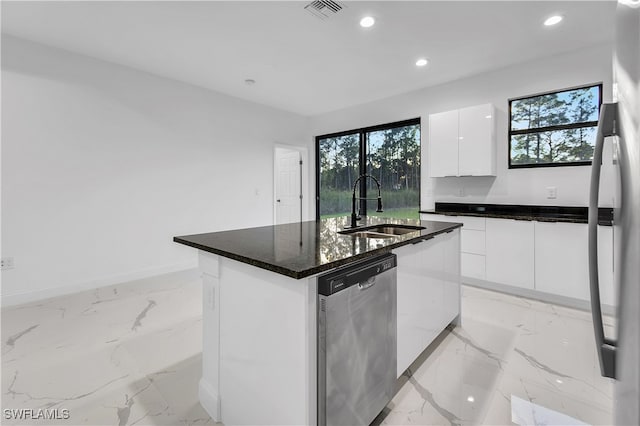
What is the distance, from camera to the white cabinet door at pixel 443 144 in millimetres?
3850

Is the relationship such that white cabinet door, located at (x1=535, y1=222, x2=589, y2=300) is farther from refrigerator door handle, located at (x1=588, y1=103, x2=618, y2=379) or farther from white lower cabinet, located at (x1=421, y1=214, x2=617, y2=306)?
refrigerator door handle, located at (x1=588, y1=103, x2=618, y2=379)

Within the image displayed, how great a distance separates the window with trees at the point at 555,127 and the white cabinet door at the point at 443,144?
0.64 m

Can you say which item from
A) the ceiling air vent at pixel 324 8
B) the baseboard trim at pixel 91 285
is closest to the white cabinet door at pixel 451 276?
the ceiling air vent at pixel 324 8

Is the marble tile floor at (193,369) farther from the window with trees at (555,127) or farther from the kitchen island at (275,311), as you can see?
the window with trees at (555,127)

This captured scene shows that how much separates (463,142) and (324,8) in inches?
91.1

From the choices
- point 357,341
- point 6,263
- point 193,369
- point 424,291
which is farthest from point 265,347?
point 6,263

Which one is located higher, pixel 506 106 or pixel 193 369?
pixel 506 106

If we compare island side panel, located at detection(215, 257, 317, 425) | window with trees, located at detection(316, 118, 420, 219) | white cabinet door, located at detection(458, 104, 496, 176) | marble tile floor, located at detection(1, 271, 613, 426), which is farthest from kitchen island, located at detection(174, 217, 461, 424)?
window with trees, located at detection(316, 118, 420, 219)

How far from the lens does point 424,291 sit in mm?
1928

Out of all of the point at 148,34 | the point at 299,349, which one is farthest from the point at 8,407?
the point at 148,34

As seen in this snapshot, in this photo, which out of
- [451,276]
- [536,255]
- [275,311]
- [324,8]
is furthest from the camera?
[536,255]

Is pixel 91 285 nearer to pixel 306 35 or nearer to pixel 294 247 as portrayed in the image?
pixel 294 247

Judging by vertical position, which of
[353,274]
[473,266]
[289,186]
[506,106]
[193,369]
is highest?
[506,106]

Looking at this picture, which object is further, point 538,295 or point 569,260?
point 538,295
